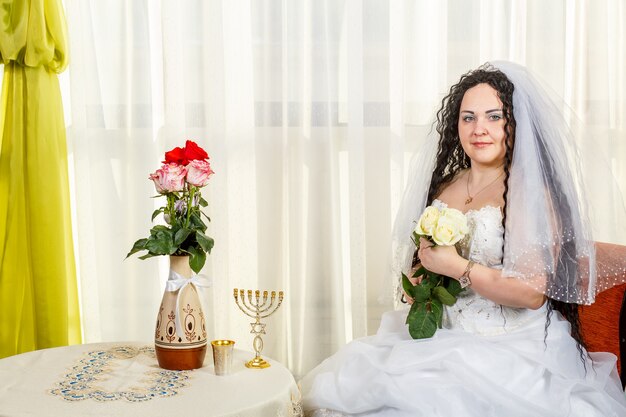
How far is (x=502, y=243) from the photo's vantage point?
2502 millimetres

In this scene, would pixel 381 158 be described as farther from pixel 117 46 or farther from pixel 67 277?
pixel 67 277

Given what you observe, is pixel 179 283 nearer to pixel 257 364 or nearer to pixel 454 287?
pixel 257 364

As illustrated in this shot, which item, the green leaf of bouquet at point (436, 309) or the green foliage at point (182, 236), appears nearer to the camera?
the green foliage at point (182, 236)

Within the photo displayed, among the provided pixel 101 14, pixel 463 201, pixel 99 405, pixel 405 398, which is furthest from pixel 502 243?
pixel 101 14

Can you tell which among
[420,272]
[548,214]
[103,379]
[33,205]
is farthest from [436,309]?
[33,205]

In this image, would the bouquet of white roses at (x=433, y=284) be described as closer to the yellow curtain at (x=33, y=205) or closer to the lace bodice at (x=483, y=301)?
the lace bodice at (x=483, y=301)

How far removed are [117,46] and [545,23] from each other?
6.91 feet

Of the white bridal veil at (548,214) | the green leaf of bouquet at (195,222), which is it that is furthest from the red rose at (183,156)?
the white bridal veil at (548,214)

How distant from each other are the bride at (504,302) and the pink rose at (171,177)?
0.74 m

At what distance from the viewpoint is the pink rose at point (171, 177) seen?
2.30 metres

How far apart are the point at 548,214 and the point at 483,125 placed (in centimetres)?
36

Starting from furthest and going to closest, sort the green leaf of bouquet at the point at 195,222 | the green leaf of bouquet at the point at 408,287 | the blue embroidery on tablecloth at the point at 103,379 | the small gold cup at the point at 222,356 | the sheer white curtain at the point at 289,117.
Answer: the sheer white curtain at the point at 289,117 → the green leaf of bouquet at the point at 408,287 → the green leaf of bouquet at the point at 195,222 → the small gold cup at the point at 222,356 → the blue embroidery on tablecloth at the point at 103,379

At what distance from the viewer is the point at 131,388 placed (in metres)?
2.15

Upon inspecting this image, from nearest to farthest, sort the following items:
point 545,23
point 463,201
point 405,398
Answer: point 405,398 → point 463,201 → point 545,23
